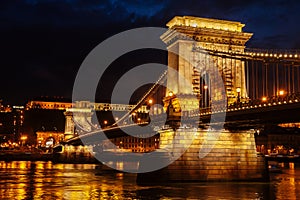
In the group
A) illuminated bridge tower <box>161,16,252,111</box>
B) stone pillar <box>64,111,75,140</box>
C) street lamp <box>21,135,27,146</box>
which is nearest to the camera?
illuminated bridge tower <box>161,16,252,111</box>

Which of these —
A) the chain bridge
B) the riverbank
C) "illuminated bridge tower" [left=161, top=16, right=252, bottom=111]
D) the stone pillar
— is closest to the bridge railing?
the chain bridge

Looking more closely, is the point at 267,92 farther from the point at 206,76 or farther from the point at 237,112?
the point at 206,76

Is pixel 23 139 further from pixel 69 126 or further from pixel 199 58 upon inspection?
pixel 199 58

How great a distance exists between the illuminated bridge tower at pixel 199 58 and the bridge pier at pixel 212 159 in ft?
24.2

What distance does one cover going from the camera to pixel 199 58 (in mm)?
43469

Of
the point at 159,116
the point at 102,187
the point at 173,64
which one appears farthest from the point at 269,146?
the point at 102,187

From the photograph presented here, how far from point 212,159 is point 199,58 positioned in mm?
11067

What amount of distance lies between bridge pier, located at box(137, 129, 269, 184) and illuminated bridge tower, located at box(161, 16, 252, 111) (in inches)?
291

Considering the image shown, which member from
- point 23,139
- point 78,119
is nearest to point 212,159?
point 78,119

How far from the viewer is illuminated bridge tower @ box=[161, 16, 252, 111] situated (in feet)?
144

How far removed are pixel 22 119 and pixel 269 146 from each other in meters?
74.9

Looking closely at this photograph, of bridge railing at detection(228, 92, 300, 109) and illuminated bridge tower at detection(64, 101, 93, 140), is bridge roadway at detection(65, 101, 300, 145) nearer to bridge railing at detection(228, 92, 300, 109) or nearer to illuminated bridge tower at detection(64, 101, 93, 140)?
bridge railing at detection(228, 92, 300, 109)

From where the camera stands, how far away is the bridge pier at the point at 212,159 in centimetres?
3412

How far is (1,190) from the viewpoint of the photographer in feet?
99.6
